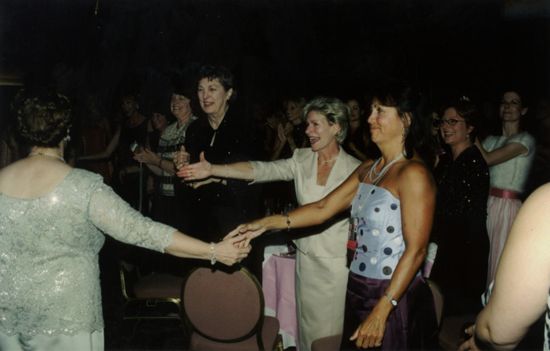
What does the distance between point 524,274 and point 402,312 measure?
3.94ft

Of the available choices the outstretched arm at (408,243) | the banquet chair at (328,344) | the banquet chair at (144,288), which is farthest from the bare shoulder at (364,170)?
the banquet chair at (144,288)

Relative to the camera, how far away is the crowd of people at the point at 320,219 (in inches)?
82.0

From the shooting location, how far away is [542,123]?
472cm

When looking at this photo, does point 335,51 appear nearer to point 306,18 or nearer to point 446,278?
point 306,18

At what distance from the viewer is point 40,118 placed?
215cm

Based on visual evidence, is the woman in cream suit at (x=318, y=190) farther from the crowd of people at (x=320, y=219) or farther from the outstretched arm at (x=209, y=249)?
the outstretched arm at (x=209, y=249)

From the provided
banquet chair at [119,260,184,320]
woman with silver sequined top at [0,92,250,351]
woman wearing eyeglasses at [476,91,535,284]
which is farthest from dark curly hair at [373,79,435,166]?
woman wearing eyeglasses at [476,91,535,284]

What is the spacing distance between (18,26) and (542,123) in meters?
7.01

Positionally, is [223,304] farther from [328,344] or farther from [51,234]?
[51,234]

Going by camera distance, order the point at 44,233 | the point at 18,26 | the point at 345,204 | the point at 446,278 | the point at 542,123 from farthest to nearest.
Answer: the point at 18,26
the point at 542,123
the point at 446,278
the point at 345,204
the point at 44,233

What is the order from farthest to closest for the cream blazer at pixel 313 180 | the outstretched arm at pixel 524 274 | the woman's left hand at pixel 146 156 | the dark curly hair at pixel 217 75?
the woman's left hand at pixel 146 156 < the dark curly hair at pixel 217 75 < the cream blazer at pixel 313 180 < the outstretched arm at pixel 524 274

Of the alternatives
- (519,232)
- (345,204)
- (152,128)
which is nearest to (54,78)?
(152,128)

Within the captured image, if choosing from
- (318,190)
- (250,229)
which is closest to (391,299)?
(250,229)

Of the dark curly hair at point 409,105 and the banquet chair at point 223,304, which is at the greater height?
the dark curly hair at point 409,105
